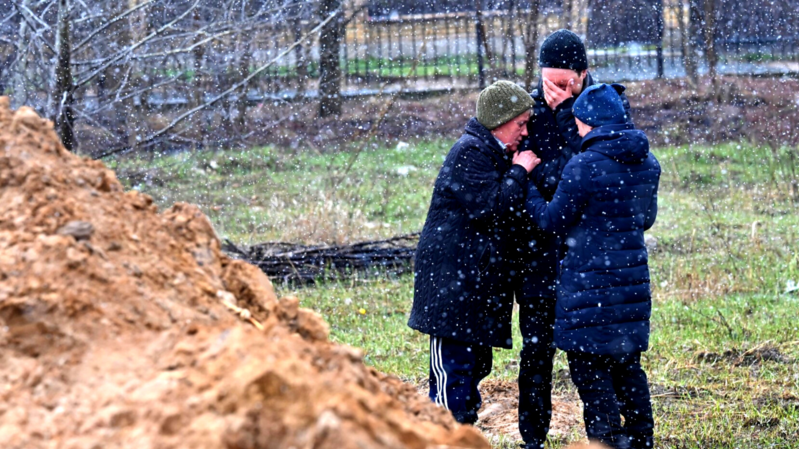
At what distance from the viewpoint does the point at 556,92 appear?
13.1ft

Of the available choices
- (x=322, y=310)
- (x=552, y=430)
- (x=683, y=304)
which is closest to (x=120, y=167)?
(x=322, y=310)

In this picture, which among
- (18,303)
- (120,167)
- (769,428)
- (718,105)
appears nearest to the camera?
(18,303)

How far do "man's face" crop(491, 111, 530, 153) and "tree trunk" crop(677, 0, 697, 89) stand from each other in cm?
1333

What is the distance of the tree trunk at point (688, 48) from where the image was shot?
16.4 metres

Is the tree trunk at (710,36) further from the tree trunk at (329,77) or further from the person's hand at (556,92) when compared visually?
the person's hand at (556,92)

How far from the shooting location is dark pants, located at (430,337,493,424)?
156 inches

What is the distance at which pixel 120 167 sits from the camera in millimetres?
11383

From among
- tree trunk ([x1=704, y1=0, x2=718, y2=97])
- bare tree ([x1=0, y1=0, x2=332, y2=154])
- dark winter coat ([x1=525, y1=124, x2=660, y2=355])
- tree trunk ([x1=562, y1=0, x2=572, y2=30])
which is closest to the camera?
dark winter coat ([x1=525, y1=124, x2=660, y2=355])

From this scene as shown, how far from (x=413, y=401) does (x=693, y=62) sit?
51.3 feet

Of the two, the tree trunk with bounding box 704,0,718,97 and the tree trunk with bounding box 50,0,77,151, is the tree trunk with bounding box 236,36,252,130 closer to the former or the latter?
the tree trunk with bounding box 50,0,77,151

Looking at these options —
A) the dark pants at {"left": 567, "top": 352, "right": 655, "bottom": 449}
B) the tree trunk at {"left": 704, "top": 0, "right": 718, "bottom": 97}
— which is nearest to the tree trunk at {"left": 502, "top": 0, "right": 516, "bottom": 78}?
the tree trunk at {"left": 704, "top": 0, "right": 718, "bottom": 97}

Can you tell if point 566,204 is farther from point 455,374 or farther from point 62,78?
point 62,78

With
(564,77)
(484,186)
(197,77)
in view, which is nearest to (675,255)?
(564,77)

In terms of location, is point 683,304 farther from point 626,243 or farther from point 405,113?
point 405,113
